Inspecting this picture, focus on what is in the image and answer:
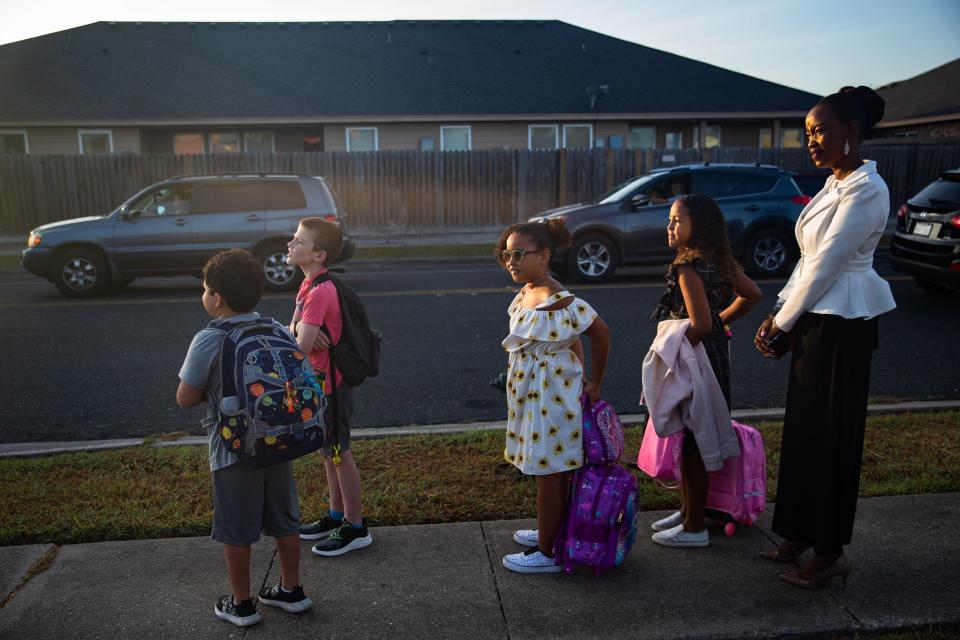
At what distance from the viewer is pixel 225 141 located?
25.9 m

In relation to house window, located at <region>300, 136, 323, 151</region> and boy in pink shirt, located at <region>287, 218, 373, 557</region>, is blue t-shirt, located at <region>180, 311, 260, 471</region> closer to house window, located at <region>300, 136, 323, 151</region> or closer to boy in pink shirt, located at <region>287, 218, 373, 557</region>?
boy in pink shirt, located at <region>287, 218, 373, 557</region>

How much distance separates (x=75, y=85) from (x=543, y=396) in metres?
26.6

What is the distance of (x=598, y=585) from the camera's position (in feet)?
11.4

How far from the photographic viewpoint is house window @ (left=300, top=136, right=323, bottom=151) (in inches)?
1025

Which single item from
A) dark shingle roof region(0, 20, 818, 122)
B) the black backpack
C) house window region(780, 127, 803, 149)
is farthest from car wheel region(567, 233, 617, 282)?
house window region(780, 127, 803, 149)

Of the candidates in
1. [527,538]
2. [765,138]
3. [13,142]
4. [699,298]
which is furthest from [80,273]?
[765,138]

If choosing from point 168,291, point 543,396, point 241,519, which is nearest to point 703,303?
point 543,396

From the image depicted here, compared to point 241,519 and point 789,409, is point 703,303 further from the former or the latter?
point 241,519

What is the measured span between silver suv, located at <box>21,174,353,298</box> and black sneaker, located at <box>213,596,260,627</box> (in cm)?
957

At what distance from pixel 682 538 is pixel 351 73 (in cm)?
2502

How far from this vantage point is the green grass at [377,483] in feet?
13.7

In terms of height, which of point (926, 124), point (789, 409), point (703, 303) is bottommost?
point (789, 409)

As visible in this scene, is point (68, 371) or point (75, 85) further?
point (75, 85)

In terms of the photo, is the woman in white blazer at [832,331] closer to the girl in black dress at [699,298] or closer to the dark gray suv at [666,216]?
the girl in black dress at [699,298]
